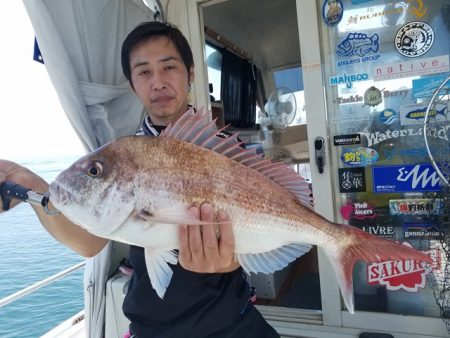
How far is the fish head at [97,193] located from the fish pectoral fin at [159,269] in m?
0.16

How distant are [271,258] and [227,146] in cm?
46

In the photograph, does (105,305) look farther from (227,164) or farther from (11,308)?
(11,308)

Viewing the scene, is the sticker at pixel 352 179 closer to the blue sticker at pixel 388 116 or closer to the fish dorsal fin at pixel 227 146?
the blue sticker at pixel 388 116

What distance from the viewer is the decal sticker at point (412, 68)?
7.18 feet

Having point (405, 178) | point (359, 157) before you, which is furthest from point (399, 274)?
point (359, 157)

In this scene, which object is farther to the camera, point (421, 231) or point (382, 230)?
point (382, 230)

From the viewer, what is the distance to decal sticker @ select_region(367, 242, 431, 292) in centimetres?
231

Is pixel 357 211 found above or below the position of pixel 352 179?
below

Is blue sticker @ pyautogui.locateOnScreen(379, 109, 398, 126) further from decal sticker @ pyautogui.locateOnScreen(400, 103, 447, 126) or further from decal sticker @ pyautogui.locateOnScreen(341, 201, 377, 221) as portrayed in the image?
decal sticker @ pyautogui.locateOnScreen(341, 201, 377, 221)

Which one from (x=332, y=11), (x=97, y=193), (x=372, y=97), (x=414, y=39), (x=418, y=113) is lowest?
(x=97, y=193)

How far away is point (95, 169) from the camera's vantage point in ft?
3.56

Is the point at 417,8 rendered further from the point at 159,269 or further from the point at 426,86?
the point at 159,269

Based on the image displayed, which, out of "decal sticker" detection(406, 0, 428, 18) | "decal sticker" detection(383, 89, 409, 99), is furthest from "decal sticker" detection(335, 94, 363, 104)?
"decal sticker" detection(406, 0, 428, 18)

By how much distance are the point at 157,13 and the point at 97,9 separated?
1.78ft
